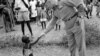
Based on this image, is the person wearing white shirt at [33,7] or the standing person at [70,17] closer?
the standing person at [70,17]

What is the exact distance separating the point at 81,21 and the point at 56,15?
0.51 metres

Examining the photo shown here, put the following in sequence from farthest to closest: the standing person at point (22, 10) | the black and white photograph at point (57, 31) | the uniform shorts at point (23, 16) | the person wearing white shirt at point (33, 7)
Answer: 1. the person wearing white shirt at point (33, 7)
2. the uniform shorts at point (23, 16)
3. the standing person at point (22, 10)
4. the black and white photograph at point (57, 31)

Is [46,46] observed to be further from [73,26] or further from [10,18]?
[10,18]

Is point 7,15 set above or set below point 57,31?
above

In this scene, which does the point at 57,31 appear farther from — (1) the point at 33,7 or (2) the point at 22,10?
(1) the point at 33,7

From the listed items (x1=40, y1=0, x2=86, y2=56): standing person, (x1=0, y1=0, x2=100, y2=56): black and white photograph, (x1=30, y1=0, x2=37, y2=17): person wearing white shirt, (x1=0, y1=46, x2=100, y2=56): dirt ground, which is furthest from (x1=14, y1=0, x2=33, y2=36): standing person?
(x1=30, y1=0, x2=37, y2=17): person wearing white shirt

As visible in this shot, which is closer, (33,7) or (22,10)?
(22,10)

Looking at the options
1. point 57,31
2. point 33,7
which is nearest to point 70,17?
→ point 57,31

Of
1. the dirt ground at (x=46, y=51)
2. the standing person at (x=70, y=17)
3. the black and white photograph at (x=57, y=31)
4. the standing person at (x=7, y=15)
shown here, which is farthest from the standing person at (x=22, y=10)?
the standing person at (x=70, y=17)

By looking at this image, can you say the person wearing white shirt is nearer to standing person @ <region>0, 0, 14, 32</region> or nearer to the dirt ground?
standing person @ <region>0, 0, 14, 32</region>

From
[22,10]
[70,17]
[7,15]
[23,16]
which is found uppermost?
[70,17]

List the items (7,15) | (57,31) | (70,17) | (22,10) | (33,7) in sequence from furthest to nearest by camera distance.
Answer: (33,7) → (7,15) → (57,31) → (22,10) → (70,17)

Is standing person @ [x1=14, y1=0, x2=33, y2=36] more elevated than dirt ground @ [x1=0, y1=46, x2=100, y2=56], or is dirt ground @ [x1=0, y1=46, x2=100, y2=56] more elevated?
standing person @ [x1=14, y1=0, x2=33, y2=36]

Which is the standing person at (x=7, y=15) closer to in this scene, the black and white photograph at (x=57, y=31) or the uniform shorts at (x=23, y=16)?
the black and white photograph at (x=57, y=31)
